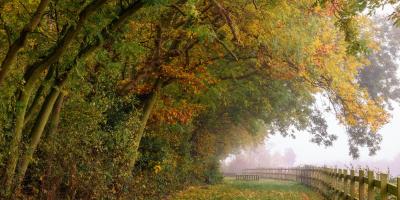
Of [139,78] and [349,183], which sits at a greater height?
[139,78]

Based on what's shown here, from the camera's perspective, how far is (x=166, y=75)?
18.6 metres

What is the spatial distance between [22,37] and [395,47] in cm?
4292

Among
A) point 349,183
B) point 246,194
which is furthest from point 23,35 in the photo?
point 246,194

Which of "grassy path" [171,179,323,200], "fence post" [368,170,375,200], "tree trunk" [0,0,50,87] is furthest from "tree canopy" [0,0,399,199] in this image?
"fence post" [368,170,375,200]

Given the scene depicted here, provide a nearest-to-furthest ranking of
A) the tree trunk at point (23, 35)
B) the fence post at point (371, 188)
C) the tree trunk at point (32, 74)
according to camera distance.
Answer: the tree trunk at point (23, 35) → the tree trunk at point (32, 74) → the fence post at point (371, 188)

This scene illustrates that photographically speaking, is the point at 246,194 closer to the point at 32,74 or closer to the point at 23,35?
the point at 32,74

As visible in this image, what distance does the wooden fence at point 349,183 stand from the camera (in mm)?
9617

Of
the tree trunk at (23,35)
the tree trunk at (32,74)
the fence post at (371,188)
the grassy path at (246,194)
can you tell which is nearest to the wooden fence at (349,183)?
the fence post at (371,188)

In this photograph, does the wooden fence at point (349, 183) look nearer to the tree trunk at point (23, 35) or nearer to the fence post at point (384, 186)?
the fence post at point (384, 186)

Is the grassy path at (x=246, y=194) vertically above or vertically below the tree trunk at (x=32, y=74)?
below

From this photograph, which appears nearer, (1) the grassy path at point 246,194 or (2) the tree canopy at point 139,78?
(2) the tree canopy at point 139,78

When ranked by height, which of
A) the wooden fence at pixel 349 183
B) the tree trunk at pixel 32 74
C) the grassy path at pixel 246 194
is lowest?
the grassy path at pixel 246 194

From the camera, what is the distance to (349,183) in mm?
15383

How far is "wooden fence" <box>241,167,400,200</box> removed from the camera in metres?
9.62
